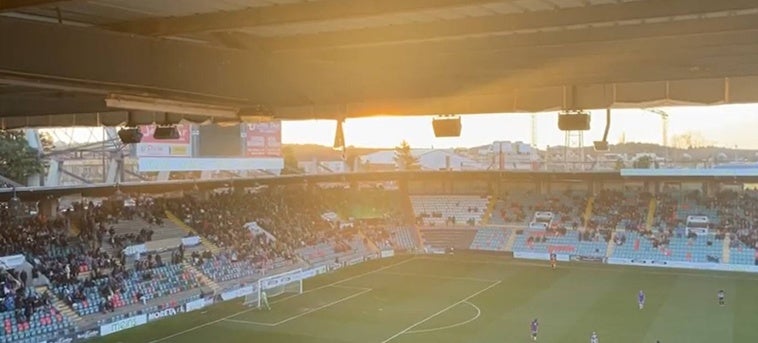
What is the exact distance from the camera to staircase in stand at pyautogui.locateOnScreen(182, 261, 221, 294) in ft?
110

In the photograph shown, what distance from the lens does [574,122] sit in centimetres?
892

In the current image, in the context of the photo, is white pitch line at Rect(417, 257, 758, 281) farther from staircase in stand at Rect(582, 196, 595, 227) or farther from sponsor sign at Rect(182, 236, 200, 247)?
sponsor sign at Rect(182, 236, 200, 247)

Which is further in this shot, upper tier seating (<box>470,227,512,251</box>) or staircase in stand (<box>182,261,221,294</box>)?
upper tier seating (<box>470,227,512,251</box>)

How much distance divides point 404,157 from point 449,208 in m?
31.1

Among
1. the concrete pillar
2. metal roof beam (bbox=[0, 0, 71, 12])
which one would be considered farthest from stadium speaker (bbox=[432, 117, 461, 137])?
the concrete pillar

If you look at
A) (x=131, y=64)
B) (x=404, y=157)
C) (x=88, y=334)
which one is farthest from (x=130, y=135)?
(x=404, y=157)

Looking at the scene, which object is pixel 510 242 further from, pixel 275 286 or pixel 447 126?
pixel 447 126

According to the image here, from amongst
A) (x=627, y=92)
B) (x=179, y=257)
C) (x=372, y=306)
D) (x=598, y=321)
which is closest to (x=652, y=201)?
(x=598, y=321)

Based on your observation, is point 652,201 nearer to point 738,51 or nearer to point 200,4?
point 738,51

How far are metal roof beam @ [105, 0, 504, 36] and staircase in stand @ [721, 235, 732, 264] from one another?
40805 millimetres

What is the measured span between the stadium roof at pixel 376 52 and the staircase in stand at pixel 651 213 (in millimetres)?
40217

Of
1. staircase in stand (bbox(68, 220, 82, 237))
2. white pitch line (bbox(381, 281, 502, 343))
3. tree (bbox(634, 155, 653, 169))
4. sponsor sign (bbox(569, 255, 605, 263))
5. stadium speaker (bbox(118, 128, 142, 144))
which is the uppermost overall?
stadium speaker (bbox(118, 128, 142, 144))

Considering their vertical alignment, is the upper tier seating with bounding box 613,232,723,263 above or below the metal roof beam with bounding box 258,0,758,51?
below

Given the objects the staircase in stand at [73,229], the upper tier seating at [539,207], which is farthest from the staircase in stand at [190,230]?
the upper tier seating at [539,207]
